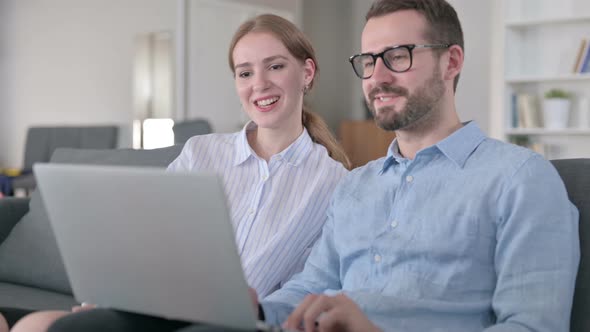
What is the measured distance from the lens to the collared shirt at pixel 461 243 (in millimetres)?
1138

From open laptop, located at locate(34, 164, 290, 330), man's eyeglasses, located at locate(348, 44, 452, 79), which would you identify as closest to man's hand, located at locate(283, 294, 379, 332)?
open laptop, located at locate(34, 164, 290, 330)

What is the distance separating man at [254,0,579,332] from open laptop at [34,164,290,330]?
20 cm

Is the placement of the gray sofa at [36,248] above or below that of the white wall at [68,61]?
below

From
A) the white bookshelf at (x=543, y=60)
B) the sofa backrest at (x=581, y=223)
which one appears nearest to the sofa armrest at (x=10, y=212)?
the sofa backrest at (x=581, y=223)

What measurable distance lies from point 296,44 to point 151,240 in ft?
3.14

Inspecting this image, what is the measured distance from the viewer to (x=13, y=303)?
6.25ft

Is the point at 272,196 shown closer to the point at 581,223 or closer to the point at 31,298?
the point at 581,223

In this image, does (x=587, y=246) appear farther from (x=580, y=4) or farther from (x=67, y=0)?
(x=67, y=0)

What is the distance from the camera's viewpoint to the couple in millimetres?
1126

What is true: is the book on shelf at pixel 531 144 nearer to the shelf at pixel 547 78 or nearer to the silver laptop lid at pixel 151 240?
the shelf at pixel 547 78

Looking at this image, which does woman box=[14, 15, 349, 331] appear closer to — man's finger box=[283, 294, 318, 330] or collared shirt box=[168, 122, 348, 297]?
collared shirt box=[168, 122, 348, 297]

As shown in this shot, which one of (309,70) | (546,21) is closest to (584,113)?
(546,21)

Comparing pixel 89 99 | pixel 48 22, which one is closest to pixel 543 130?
pixel 89 99

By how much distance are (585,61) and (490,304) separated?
145 inches
